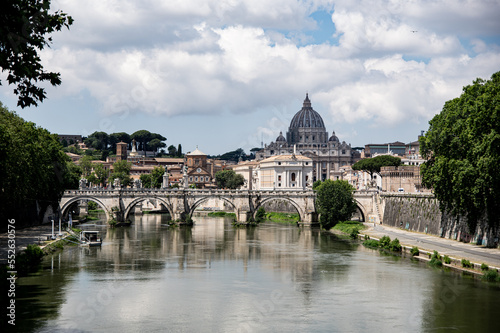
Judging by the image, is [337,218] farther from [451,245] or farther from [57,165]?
[57,165]

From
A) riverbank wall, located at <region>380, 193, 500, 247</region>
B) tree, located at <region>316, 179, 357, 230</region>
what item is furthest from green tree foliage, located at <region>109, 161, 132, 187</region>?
riverbank wall, located at <region>380, 193, 500, 247</region>

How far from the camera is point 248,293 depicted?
3195 centimetres

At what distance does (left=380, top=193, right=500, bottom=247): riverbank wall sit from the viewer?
43.4 meters

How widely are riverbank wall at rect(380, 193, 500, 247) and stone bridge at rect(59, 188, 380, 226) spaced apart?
5235mm

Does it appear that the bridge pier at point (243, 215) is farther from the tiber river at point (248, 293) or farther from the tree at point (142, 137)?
the tree at point (142, 137)

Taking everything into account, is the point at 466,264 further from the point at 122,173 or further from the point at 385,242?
the point at 122,173

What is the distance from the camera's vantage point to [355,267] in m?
39.8

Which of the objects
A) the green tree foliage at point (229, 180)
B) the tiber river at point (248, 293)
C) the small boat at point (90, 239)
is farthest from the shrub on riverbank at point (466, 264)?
the green tree foliage at point (229, 180)

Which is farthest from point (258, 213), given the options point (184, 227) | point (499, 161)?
point (499, 161)

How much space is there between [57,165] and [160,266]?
2785 cm

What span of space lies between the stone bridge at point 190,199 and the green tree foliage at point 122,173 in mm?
48310

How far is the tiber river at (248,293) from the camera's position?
25688 mm

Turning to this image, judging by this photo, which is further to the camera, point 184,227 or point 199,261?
point 184,227

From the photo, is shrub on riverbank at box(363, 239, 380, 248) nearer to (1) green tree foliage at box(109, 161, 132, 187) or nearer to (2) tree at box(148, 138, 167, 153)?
(1) green tree foliage at box(109, 161, 132, 187)
